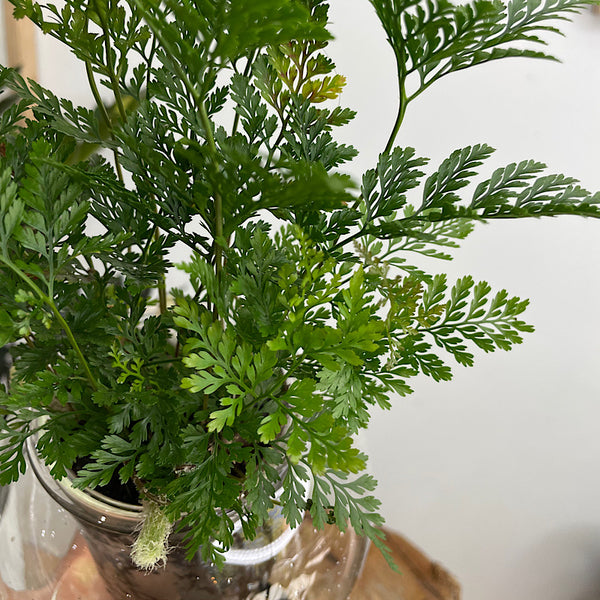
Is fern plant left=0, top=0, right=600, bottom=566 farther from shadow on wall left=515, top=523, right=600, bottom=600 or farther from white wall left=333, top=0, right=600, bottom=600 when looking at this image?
shadow on wall left=515, top=523, right=600, bottom=600

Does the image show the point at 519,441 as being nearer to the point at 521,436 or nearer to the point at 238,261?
the point at 521,436

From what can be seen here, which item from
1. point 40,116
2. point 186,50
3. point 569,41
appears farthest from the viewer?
point 569,41

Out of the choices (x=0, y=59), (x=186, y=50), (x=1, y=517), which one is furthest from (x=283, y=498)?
(x=0, y=59)

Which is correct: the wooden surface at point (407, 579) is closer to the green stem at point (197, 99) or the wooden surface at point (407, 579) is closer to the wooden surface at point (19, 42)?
the green stem at point (197, 99)

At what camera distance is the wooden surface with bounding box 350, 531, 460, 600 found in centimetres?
70

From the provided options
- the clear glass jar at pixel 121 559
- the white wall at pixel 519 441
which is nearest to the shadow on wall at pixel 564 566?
the white wall at pixel 519 441

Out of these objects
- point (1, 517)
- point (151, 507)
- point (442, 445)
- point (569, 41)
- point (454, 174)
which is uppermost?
point (569, 41)

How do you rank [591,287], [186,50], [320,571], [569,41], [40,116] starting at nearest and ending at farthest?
[186,50], [40,116], [320,571], [569,41], [591,287]

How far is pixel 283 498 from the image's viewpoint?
29 cm

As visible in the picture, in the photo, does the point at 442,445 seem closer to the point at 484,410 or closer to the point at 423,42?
the point at 484,410

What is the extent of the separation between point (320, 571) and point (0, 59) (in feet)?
2.54

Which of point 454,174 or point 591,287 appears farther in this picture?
point 591,287

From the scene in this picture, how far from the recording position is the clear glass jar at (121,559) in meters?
0.37

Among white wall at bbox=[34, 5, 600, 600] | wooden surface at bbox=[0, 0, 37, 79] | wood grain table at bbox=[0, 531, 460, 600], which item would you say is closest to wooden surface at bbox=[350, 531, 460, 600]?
wood grain table at bbox=[0, 531, 460, 600]
